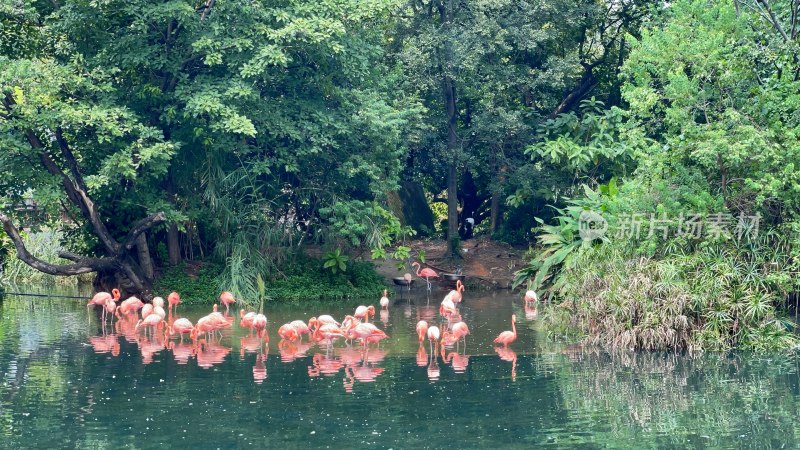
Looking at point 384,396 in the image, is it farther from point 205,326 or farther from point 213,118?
point 213,118

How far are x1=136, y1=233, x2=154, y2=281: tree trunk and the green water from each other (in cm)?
447

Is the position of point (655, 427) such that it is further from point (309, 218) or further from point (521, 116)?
point (521, 116)

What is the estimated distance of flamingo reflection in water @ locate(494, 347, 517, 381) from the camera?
13.5 m

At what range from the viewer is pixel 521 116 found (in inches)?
949

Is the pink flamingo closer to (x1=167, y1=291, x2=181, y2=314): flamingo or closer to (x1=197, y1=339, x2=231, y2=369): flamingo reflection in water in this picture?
(x1=167, y1=291, x2=181, y2=314): flamingo

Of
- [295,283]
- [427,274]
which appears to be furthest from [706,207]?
[295,283]

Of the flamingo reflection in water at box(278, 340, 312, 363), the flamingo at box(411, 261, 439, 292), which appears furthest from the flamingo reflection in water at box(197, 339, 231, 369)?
the flamingo at box(411, 261, 439, 292)

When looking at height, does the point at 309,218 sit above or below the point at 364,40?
below

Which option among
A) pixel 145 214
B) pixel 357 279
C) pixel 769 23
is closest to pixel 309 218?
pixel 357 279

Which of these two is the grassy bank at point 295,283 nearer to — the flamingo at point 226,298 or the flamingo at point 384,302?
the flamingo at point 226,298

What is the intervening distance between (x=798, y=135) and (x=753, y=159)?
0.75m

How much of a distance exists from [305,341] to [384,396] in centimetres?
432

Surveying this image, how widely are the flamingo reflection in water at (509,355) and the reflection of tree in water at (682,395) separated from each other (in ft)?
1.16

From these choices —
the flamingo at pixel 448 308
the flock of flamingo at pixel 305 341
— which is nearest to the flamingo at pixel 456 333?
the flock of flamingo at pixel 305 341
